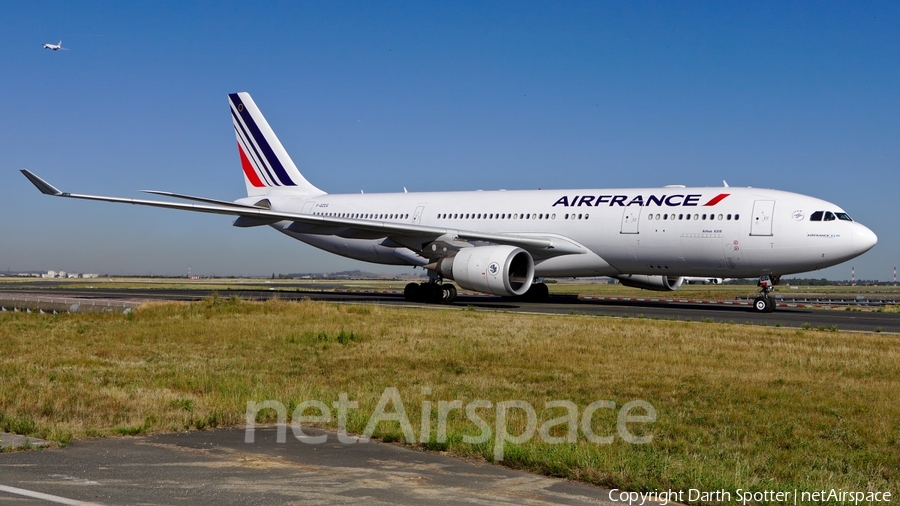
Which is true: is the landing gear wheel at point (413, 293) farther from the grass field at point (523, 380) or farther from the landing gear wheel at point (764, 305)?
the landing gear wheel at point (764, 305)

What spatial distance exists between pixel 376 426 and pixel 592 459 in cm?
252

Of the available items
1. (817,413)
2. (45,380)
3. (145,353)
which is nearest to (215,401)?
(45,380)

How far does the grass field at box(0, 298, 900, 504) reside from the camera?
8297 millimetres

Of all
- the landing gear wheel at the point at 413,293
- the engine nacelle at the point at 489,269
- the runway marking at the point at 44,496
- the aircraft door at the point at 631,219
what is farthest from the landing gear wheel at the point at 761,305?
the runway marking at the point at 44,496

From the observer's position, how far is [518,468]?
25.4 feet

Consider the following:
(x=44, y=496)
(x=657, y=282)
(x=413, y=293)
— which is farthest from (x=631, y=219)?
(x=44, y=496)

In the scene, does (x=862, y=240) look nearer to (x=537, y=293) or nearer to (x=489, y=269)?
(x=489, y=269)

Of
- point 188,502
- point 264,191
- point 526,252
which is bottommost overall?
point 188,502

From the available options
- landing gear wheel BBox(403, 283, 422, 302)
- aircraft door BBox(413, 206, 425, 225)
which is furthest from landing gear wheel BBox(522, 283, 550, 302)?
aircraft door BBox(413, 206, 425, 225)

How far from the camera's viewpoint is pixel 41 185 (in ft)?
89.6

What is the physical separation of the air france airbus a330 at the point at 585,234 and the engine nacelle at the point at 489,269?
34 millimetres

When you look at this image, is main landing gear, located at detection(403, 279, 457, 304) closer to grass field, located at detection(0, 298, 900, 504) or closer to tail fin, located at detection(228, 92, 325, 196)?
grass field, located at detection(0, 298, 900, 504)

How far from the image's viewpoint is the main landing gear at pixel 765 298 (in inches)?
1082

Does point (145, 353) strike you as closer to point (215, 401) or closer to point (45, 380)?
point (45, 380)
